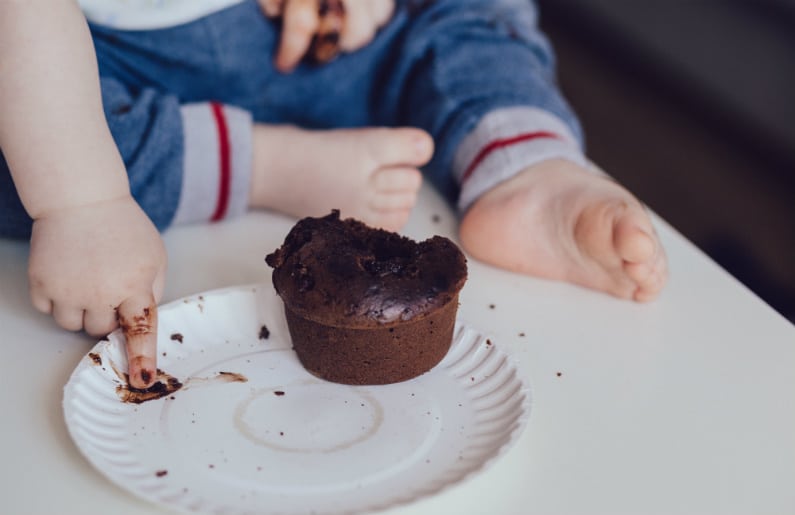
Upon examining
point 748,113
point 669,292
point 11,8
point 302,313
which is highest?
point 11,8

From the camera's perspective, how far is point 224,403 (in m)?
0.68

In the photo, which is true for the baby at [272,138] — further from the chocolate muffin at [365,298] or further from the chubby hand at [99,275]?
the chocolate muffin at [365,298]

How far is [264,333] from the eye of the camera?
2.53 feet

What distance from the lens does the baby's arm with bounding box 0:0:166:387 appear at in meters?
0.71

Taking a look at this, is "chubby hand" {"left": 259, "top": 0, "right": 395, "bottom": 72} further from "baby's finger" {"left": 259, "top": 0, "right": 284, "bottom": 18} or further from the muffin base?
the muffin base

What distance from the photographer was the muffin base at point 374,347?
0.68 m

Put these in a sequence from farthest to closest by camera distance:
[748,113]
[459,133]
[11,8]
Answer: [748,113]
[459,133]
[11,8]

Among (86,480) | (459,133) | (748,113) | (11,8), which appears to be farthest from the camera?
(748,113)

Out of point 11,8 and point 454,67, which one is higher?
point 11,8

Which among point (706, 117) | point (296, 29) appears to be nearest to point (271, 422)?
point (296, 29)

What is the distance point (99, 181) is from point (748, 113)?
1478mm

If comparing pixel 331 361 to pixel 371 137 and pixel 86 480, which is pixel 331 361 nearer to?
pixel 86 480

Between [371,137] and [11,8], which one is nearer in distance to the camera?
[11,8]

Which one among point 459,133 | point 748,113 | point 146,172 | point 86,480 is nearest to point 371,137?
point 459,133
